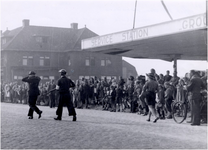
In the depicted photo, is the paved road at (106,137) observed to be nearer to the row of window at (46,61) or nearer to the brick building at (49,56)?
the brick building at (49,56)

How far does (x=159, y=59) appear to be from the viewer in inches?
1078

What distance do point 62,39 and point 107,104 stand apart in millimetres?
38476

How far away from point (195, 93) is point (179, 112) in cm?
126

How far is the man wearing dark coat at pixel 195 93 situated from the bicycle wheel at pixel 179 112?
1.42 feet

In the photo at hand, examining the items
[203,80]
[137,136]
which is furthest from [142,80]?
[137,136]

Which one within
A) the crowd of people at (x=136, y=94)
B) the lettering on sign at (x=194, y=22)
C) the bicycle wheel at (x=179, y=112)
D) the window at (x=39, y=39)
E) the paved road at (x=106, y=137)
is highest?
the window at (x=39, y=39)

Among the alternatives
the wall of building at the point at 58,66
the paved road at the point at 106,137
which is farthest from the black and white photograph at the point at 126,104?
the wall of building at the point at 58,66

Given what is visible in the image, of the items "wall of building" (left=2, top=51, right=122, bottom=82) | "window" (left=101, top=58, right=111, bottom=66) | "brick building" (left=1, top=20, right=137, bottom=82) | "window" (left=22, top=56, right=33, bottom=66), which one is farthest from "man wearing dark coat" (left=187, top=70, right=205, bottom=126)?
Answer: "window" (left=101, top=58, right=111, bottom=66)

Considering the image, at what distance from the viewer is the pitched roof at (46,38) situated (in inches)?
2176

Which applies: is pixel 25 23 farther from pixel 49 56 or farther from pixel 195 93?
pixel 195 93

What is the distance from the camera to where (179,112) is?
1382 centimetres

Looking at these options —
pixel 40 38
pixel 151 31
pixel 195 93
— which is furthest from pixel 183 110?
pixel 40 38

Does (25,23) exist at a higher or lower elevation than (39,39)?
higher

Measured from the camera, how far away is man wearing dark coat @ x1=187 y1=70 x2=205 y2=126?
41.9ft
